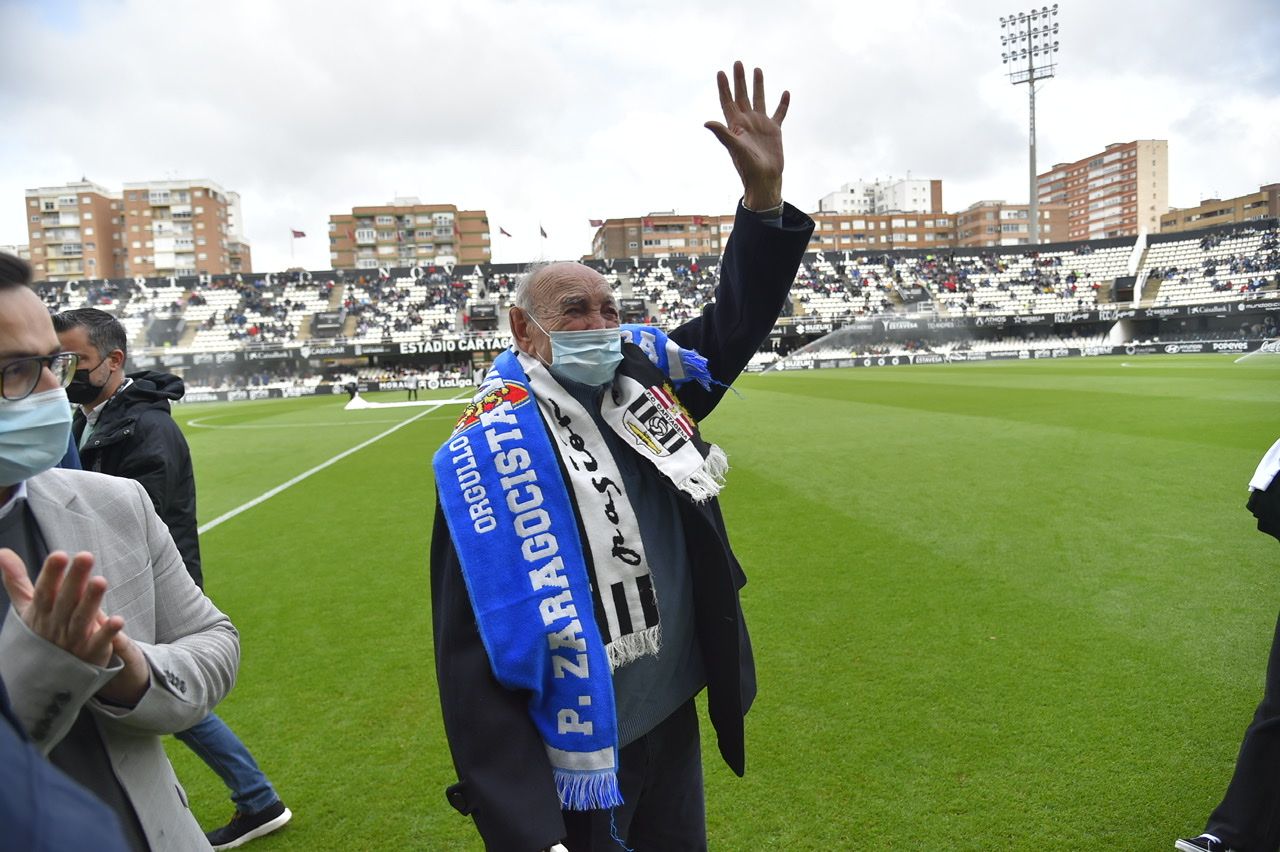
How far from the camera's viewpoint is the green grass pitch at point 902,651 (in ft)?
12.2

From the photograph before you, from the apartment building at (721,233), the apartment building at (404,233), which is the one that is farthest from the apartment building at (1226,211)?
the apartment building at (404,233)

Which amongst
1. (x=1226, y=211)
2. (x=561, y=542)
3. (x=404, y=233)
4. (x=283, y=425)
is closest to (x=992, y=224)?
(x=1226, y=211)

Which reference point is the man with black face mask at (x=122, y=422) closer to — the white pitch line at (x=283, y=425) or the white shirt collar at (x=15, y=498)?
the white shirt collar at (x=15, y=498)

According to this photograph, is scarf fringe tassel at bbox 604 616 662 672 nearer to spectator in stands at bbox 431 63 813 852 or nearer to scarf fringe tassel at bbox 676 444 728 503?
spectator in stands at bbox 431 63 813 852

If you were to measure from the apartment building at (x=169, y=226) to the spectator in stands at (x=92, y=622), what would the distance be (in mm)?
107986

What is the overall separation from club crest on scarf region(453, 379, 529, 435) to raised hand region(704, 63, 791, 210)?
87 cm

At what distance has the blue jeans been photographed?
12.1 feet

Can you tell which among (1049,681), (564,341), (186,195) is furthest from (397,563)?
(186,195)

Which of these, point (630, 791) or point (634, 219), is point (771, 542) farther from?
point (634, 219)

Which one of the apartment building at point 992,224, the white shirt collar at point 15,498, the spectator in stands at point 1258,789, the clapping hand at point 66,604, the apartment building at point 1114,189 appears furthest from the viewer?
the apartment building at point 1114,189

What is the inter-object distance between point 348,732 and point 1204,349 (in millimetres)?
60645

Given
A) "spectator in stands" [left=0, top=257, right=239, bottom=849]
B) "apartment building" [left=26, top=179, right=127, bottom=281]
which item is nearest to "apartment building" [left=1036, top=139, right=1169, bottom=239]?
"apartment building" [left=26, top=179, right=127, bottom=281]

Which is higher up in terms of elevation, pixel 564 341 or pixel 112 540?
pixel 564 341

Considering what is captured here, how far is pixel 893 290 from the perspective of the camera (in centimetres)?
6775
